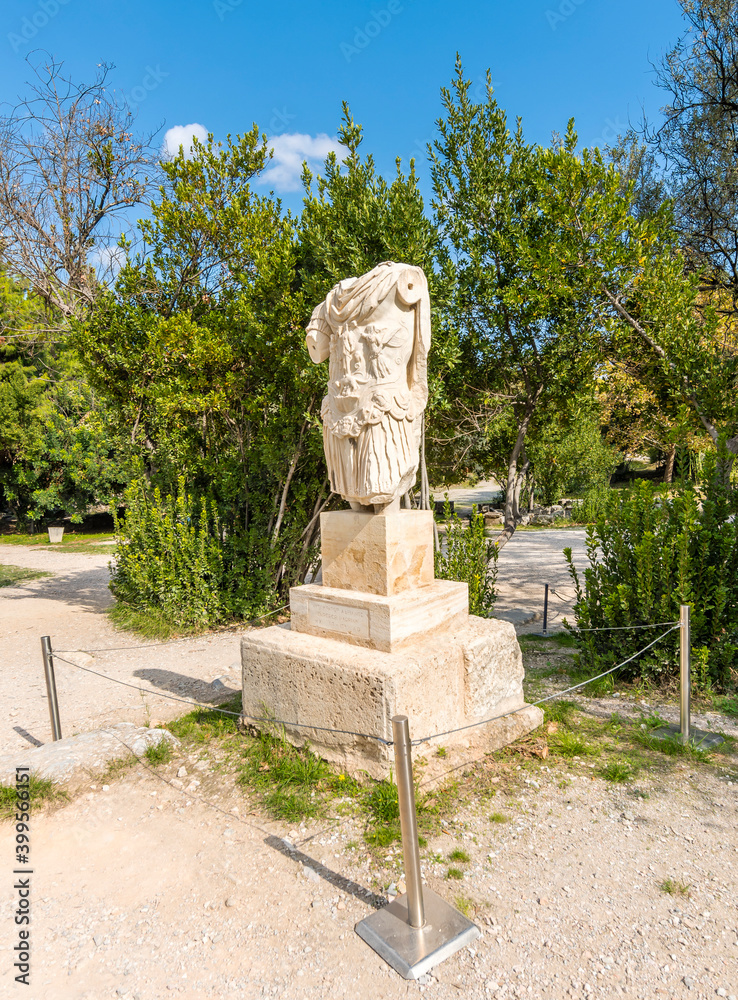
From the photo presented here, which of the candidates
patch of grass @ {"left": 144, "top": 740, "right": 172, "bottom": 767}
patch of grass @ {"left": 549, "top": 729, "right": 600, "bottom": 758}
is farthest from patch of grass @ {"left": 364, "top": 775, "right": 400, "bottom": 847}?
patch of grass @ {"left": 144, "top": 740, "right": 172, "bottom": 767}

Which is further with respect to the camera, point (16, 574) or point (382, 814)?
point (16, 574)

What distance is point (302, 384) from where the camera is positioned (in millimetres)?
6355

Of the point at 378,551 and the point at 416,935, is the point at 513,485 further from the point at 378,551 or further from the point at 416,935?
the point at 416,935

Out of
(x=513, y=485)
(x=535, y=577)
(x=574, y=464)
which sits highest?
(x=574, y=464)

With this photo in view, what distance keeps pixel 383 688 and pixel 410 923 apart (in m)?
0.98

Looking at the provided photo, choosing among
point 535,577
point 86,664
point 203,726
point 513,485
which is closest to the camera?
point 203,726

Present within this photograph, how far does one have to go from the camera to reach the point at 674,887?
2287mm

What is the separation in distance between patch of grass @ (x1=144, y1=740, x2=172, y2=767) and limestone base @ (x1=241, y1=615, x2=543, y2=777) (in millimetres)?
522

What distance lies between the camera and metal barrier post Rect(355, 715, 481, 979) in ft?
6.42

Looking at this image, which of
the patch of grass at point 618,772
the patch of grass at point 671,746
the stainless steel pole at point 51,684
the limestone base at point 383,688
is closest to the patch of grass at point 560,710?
the limestone base at point 383,688

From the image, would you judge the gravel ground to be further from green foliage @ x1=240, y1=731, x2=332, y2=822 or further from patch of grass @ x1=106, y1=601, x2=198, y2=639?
patch of grass @ x1=106, y1=601, x2=198, y2=639

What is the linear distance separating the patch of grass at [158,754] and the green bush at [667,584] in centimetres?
318

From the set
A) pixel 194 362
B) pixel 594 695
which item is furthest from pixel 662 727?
pixel 194 362

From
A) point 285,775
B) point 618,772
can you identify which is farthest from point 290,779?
point 618,772
